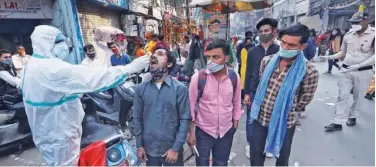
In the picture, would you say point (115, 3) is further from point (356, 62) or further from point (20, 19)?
point (356, 62)

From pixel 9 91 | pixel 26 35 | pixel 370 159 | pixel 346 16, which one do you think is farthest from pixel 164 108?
pixel 346 16

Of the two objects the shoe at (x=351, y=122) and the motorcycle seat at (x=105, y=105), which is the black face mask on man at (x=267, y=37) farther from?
the motorcycle seat at (x=105, y=105)

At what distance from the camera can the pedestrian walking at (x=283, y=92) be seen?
207 centimetres

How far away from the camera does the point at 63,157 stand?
2104 mm

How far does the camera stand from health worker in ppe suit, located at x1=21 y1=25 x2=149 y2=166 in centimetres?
179

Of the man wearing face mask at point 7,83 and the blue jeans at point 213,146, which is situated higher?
the man wearing face mask at point 7,83

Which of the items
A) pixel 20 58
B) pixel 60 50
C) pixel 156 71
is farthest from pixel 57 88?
pixel 20 58

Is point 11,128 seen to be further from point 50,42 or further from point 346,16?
point 346,16

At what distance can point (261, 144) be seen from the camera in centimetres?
240

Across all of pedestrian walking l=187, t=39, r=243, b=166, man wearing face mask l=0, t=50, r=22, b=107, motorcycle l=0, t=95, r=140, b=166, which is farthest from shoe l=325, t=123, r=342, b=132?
man wearing face mask l=0, t=50, r=22, b=107

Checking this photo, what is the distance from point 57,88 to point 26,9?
21.9 feet

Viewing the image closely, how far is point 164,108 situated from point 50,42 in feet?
3.37

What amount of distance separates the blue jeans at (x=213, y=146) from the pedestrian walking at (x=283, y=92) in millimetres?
310

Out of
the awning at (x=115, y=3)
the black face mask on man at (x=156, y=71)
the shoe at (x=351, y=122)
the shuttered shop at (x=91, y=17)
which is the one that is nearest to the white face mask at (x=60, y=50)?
the black face mask on man at (x=156, y=71)
